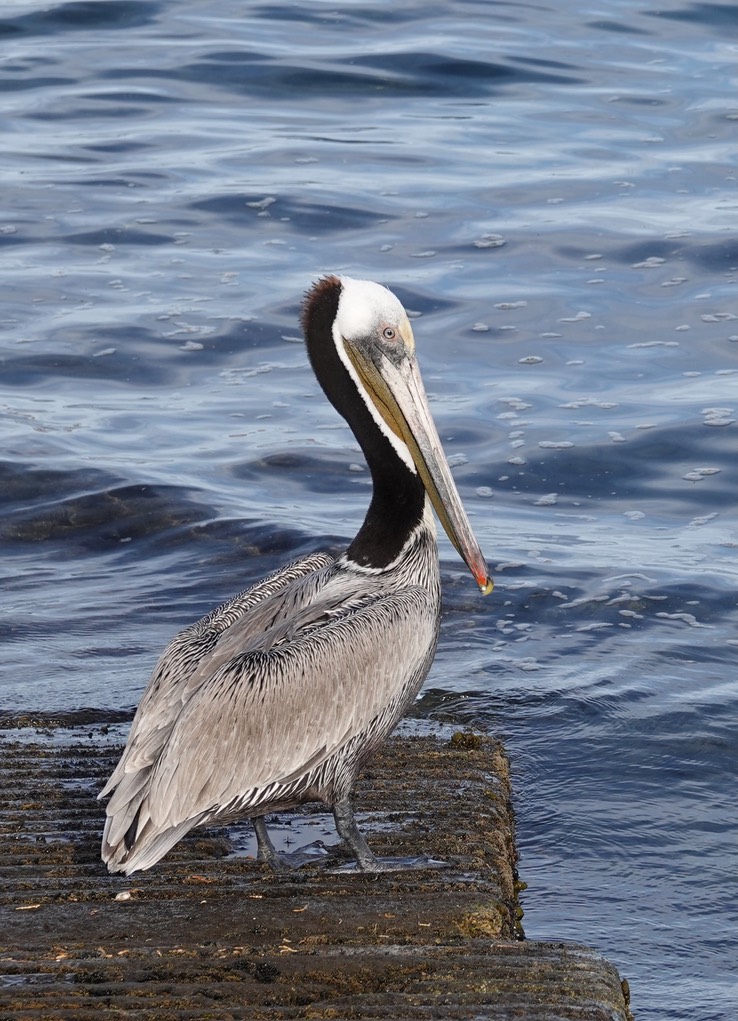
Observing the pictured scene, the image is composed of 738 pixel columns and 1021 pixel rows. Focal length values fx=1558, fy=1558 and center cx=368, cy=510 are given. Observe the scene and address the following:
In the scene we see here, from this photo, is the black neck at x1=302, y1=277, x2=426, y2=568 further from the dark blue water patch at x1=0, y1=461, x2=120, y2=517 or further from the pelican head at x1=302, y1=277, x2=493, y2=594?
the dark blue water patch at x1=0, y1=461, x2=120, y2=517

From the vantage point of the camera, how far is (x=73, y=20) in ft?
64.0

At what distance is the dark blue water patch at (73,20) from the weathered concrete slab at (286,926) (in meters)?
15.9

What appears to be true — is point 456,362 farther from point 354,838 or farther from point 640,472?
point 354,838

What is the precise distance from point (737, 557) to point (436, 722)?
118 inches

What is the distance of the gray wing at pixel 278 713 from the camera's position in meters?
4.48

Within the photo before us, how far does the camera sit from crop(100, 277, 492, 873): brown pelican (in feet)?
15.0

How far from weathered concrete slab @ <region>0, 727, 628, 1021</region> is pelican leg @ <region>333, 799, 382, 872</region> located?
0.21 feet

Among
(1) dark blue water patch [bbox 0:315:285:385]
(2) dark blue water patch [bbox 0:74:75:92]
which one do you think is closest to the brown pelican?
(1) dark blue water patch [bbox 0:315:285:385]

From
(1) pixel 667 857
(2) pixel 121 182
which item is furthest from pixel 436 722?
(2) pixel 121 182

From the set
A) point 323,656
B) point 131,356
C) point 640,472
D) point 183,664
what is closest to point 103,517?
point 131,356

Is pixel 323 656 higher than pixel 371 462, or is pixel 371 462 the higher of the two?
pixel 371 462

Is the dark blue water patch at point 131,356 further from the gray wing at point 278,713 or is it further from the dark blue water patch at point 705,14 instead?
the dark blue water patch at point 705,14

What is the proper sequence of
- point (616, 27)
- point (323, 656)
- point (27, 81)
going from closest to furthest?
point (323, 656)
point (27, 81)
point (616, 27)

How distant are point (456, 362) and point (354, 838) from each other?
23.1 feet
